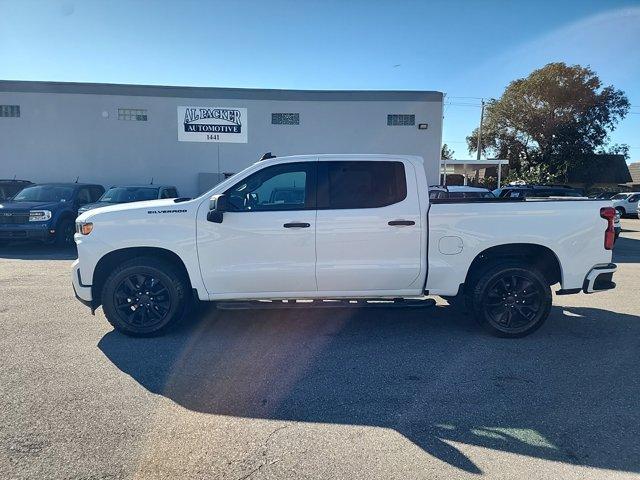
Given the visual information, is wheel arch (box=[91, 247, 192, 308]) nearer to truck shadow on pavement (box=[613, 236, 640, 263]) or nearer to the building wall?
truck shadow on pavement (box=[613, 236, 640, 263])

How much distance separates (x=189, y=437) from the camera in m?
2.99

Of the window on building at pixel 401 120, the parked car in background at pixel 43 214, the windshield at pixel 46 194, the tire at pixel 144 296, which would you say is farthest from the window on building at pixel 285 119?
the tire at pixel 144 296

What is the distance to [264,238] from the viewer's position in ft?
15.2

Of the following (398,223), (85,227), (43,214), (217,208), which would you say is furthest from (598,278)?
(43,214)

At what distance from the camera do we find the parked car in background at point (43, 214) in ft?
34.6

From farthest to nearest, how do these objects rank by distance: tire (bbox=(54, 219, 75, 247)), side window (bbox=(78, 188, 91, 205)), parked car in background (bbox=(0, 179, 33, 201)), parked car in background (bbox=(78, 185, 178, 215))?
parked car in background (bbox=(0, 179, 33, 201)), side window (bbox=(78, 188, 91, 205)), parked car in background (bbox=(78, 185, 178, 215)), tire (bbox=(54, 219, 75, 247))

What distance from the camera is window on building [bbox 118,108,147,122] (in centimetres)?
1794

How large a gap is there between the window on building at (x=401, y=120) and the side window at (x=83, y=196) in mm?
11852

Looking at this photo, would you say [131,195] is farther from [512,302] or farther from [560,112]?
[560,112]

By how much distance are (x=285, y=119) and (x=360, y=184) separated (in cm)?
1443

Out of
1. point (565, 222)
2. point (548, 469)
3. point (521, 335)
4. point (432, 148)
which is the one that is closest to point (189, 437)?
point (548, 469)

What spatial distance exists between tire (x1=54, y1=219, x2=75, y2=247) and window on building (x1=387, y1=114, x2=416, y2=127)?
1263cm

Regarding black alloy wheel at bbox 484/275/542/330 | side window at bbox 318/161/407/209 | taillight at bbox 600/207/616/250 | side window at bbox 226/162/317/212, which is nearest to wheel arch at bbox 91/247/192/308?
side window at bbox 226/162/317/212

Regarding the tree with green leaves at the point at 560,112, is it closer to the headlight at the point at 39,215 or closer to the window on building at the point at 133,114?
the window on building at the point at 133,114
